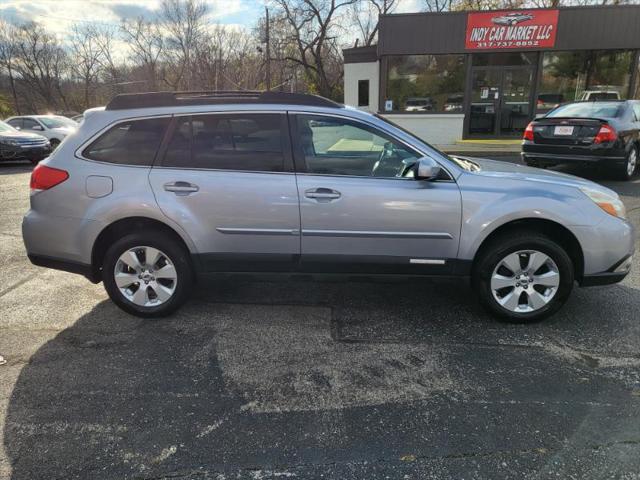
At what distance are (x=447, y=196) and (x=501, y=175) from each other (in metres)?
0.54

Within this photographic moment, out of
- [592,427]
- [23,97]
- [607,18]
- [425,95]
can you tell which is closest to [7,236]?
[592,427]

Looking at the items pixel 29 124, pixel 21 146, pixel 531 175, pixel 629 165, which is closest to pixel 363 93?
pixel 29 124

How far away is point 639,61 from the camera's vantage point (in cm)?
1609

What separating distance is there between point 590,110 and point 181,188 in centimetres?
880

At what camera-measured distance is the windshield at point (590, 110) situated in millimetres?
9141

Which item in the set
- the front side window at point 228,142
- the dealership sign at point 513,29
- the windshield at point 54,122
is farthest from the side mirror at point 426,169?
the windshield at point 54,122

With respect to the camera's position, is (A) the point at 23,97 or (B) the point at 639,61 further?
(A) the point at 23,97

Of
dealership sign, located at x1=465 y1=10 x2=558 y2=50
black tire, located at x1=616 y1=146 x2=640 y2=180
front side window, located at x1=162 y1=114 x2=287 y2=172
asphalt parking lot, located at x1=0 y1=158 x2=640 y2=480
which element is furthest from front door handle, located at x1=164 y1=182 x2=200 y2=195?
dealership sign, located at x1=465 y1=10 x2=558 y2=50

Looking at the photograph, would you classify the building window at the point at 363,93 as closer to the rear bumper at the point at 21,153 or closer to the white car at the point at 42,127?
the white car at the point at 42,127

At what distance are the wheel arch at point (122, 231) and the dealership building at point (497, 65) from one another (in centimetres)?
1424

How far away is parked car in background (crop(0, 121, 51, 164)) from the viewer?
555 inches

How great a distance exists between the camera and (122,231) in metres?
3.83

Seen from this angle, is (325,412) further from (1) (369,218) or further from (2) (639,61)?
(2) (639,61)

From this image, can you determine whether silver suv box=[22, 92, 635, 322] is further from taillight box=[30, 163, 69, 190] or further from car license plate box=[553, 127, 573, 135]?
car license plate box=[553, 127, 573, 135]
